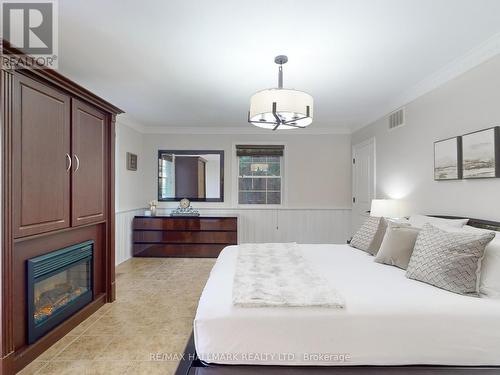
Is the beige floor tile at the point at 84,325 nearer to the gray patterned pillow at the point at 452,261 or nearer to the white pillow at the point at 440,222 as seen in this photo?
the gray patterned pillow at the point at 452,261

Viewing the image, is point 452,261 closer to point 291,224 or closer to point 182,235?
point 291,224

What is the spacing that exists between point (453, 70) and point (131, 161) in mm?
4746

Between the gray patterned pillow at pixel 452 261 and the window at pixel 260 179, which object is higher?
the window at pixel 260 179

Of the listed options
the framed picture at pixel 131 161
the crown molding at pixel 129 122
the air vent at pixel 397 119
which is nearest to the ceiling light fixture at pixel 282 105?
the air vent at pixel 397 119

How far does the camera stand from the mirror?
5512 mm

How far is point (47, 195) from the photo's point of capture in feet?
6.79

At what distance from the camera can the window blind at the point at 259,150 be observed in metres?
5.48

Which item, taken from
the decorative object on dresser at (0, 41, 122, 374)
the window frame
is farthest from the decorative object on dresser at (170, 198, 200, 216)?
the decorative object on dresser at (0, 41, 122, 374)

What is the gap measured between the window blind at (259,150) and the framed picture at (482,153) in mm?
3255

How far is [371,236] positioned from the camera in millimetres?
2875

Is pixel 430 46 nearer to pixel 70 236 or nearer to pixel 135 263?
pixel 70 236

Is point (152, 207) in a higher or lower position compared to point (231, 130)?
lower

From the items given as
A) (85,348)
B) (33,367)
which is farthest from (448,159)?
(33,367)

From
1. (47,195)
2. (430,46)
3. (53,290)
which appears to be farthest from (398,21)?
(53,290)
